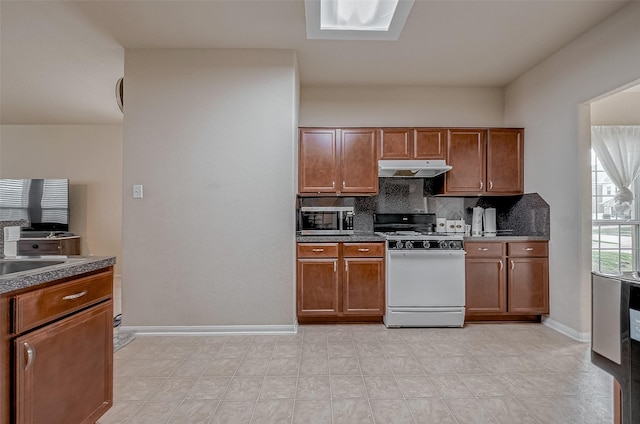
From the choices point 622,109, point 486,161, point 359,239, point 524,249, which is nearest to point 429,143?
point 486,161

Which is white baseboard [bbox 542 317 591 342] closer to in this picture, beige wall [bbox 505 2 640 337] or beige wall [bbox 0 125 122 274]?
beige wall [bbox 505 2 640 337]

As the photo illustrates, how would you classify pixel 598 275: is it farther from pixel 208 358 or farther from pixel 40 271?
pixel 208 358

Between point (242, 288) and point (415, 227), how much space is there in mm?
2107

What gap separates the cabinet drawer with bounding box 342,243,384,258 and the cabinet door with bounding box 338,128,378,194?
61cm

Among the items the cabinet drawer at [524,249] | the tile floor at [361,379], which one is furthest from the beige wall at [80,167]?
the cabinet drawer at [524,249]

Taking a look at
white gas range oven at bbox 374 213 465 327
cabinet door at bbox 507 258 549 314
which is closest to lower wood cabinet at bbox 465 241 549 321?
cabinet door at bbox 507 258 549 314

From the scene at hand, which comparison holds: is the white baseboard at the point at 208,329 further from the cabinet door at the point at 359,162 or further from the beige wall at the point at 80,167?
the beige wall at the point at 80,167

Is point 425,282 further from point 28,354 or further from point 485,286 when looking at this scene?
point 28,354

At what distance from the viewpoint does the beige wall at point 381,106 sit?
3.96m

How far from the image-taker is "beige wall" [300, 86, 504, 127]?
396cm

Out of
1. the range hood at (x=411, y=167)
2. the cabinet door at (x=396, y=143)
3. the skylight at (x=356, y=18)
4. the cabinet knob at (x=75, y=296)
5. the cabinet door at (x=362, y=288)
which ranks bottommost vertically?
the cabinet door at (x=362, y=288)

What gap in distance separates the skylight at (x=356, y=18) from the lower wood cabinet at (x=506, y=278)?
219 centimetres

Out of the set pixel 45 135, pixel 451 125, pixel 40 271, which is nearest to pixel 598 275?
pixel 40 271

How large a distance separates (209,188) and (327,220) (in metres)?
1.25
